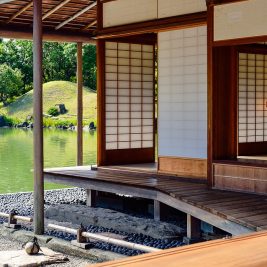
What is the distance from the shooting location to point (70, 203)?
8.21 meters

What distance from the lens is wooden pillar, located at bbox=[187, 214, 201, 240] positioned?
5488 mm

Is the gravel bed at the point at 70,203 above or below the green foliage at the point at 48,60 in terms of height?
below

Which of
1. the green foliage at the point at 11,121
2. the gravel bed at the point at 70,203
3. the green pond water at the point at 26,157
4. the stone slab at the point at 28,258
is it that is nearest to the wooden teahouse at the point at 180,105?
the gravel bed at the point at 70,203

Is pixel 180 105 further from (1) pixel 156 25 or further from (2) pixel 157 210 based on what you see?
(2) pixel 157 210

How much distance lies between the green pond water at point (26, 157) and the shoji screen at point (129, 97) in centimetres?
307

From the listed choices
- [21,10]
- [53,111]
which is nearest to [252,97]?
[21,10]

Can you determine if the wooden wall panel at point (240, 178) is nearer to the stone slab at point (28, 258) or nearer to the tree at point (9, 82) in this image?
the stone slab at point (28, 258)

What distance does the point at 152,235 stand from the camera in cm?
576

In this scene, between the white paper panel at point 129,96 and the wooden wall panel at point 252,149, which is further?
the white paper panel at point 129,96

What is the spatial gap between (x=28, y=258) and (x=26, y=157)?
12434mm

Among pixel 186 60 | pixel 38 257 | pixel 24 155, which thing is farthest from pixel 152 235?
pixel 24 155

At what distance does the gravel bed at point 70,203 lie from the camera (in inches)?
213

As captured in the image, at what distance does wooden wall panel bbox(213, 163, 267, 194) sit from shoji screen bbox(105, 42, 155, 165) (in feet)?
7.72

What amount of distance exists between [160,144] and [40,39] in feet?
7.05
